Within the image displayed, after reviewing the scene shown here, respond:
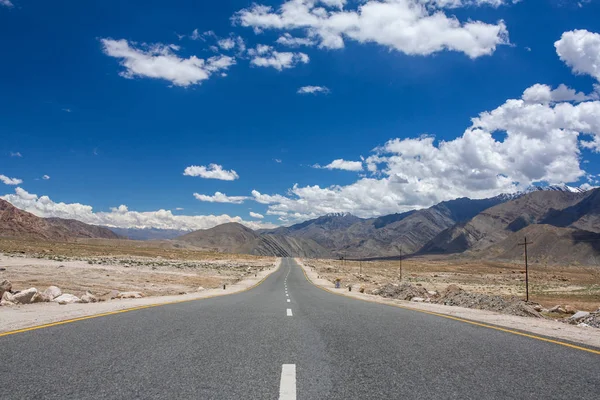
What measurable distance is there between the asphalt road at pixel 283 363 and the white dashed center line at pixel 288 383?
19 millimetres

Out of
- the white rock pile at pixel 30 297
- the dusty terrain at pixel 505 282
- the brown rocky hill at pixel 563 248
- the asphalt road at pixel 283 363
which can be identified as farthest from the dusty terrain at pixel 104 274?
the brown rocky hill at pixel 563 248

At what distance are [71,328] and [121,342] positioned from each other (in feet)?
7.71

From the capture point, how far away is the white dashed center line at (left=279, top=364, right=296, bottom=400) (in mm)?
5129

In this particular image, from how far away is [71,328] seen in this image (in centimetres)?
959

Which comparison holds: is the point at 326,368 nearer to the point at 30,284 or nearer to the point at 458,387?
the point at 458,387

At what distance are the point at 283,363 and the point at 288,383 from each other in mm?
1106

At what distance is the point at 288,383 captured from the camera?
5.61 metres

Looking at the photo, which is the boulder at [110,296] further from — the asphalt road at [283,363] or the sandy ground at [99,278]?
the asphalt road at [283,363]

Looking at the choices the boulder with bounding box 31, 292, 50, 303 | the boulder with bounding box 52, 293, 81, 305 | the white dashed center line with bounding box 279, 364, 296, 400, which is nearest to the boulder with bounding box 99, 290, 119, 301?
the boulder with bounding box 52, 293, 81, 305

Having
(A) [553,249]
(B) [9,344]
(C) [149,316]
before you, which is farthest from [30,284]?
(A) [553,249]

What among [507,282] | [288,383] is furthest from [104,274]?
[507,282]

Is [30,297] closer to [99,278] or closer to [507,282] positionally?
[99,278]

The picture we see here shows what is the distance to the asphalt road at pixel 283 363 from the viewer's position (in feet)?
17.4

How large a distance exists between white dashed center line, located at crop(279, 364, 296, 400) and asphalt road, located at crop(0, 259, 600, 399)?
0.02 m
